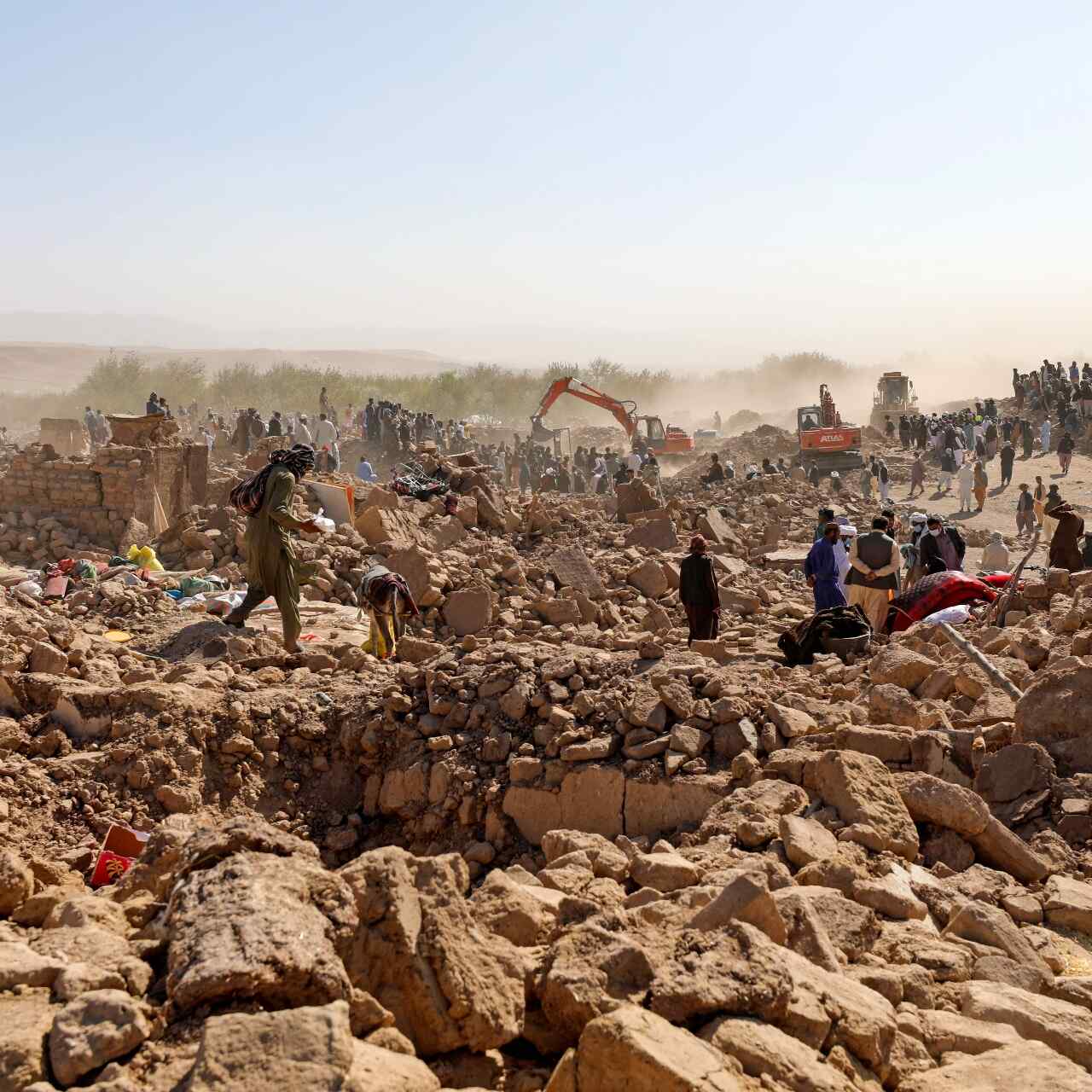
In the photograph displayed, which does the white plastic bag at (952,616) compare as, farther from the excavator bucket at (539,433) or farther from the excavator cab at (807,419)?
the excavator bucket at (539,433)

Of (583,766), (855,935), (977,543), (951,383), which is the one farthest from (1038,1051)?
(951,383)

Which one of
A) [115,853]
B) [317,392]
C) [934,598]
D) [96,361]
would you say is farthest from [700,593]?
[96,361]

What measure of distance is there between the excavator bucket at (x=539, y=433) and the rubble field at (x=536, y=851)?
23308mm

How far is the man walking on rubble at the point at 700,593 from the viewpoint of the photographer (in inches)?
337

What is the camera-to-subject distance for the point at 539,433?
34.6 metres

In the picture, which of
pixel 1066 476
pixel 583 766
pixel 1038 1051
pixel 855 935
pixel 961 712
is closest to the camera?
pixel 1038 1051

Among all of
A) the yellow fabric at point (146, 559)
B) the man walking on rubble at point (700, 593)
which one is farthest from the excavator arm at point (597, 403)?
the man walking on rubble at point (700, 593)

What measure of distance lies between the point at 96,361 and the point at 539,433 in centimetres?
8446

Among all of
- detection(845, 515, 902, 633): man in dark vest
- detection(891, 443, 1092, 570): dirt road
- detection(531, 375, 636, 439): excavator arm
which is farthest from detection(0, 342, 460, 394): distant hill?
detection(845, 515, 902, 633): man in dark vest

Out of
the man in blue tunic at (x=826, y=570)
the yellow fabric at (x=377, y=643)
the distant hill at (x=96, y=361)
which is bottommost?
the yellow fabric at (x=377, y=643)

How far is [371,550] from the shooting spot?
1125 cm

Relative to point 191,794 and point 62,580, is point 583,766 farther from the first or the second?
point 62,580

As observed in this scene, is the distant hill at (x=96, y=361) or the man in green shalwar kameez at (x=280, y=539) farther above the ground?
the distant hill at (x=96, y=361)

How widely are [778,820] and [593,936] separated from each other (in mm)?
1715
